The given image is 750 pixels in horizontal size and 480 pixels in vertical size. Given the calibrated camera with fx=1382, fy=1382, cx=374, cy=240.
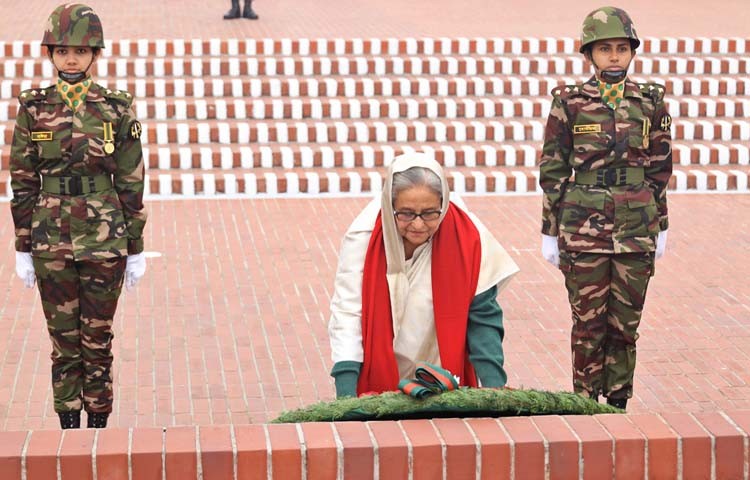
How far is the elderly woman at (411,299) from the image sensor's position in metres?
4.40

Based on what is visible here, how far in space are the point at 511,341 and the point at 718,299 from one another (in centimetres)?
167

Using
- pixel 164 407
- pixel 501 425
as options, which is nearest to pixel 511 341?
pixel 164 407

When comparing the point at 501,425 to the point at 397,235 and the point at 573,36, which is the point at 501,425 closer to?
the point at 397,235

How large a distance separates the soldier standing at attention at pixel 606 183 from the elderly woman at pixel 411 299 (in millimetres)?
1878

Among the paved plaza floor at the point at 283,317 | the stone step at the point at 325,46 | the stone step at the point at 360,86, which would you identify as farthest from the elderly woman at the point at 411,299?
the stone step at the point at 325,46

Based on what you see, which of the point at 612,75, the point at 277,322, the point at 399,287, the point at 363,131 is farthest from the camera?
the point at 363,131

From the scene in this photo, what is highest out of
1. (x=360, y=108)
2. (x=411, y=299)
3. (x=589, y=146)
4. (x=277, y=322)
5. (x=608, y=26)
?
(x=608, y=26)

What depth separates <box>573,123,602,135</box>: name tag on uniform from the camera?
20.3 ft

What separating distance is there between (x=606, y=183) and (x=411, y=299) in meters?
2.07

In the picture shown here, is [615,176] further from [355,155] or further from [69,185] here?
[355,155]

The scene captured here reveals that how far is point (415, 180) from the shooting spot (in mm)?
4293

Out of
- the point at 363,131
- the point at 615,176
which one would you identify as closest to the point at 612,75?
the point at 615,176

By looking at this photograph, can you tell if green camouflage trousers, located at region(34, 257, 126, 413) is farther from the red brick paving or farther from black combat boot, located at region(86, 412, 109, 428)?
the red brick paving

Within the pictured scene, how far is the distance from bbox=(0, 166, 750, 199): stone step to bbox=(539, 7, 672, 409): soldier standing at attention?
6.10m
